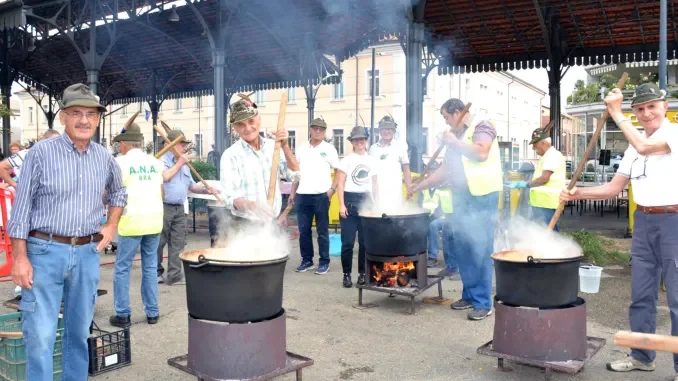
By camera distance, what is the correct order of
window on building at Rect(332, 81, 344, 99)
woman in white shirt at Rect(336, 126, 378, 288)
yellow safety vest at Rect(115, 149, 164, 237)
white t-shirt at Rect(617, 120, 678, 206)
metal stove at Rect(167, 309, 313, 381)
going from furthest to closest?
window on building at Rect(332, 81, 344, 99) < woman in white shirt at Rect(336, 126, 378, 288) < yellow safety vest at Rect(115, 149, 164, 237) < white t-shirt at Rect(617, 120, 678, 206) < metal stove at Rect(167, 309, 313, 381)

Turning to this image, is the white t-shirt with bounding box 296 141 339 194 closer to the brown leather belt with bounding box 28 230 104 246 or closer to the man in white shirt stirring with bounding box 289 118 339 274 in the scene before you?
the man in white shirt stirring with bounding box 289 118 339 274

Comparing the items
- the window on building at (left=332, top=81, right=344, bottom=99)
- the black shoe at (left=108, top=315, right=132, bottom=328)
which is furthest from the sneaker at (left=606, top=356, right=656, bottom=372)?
the window on building at (left=332, top=81, right=344, bottom=99)

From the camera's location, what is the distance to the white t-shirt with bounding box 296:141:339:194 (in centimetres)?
714

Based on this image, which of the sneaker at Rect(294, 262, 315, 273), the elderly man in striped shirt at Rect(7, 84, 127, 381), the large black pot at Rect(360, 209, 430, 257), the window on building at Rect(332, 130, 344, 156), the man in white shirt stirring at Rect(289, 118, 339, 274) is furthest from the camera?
the window on building at Rect(332, 130, 344, 156)

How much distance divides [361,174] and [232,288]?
3639mm

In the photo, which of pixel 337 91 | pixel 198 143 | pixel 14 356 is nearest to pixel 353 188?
pixel 14 356

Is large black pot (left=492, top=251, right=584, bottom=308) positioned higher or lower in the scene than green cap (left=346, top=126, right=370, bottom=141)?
lower

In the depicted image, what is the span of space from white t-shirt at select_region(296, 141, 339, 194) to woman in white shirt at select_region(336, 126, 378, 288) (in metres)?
0.51

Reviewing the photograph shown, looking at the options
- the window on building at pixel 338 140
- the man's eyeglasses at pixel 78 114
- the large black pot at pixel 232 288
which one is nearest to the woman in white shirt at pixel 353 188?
the large black pot at pixel 232 288

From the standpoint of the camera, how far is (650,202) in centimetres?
371

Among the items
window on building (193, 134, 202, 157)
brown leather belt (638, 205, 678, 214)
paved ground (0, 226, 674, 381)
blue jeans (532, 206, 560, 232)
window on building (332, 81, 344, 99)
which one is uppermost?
window on building (332, 81, 344, 99)

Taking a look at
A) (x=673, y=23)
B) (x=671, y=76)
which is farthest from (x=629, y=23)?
(x=671, y=76)

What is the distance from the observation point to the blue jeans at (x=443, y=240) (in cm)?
716

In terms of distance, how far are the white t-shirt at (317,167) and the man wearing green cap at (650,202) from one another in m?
3.64
